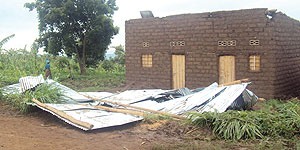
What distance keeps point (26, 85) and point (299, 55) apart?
11.1 meters

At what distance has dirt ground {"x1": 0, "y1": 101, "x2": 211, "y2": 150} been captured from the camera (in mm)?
6379

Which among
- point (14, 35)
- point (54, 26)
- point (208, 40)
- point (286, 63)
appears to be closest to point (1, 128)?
point (208, 40)

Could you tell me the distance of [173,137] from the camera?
23.3ft

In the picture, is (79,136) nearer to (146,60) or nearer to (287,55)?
(146,60)

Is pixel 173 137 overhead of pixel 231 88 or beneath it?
beneath

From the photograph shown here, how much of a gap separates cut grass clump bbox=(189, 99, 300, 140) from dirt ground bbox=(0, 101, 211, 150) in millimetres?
617

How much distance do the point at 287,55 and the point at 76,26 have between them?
513 inches

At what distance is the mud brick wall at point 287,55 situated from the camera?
12.3 m

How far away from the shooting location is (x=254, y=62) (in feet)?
40.4

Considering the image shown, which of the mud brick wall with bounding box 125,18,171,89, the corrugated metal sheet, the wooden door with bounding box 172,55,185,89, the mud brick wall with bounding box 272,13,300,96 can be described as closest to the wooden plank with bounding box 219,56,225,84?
the wooden door with bounding box 172,55,185,89

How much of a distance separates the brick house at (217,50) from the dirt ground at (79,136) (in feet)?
18.6

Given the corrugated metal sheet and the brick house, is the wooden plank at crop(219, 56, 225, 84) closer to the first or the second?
the brick house

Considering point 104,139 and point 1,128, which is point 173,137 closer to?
point 104,139

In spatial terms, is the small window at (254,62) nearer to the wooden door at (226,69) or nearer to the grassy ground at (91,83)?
the wooden door at (226,69)
